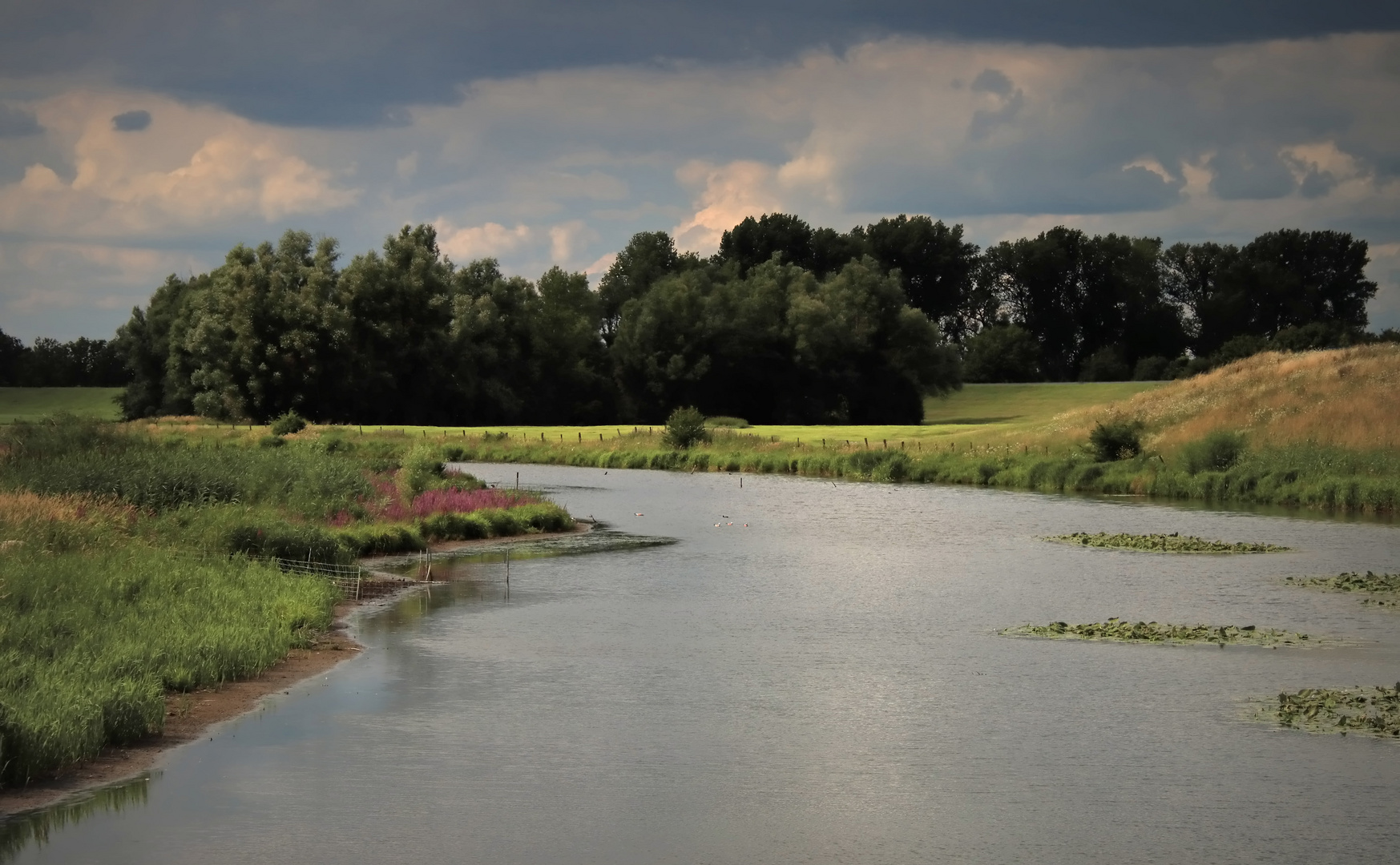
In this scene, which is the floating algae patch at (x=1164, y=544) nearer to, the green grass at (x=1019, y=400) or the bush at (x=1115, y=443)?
the bush at (x=1115, y=443)

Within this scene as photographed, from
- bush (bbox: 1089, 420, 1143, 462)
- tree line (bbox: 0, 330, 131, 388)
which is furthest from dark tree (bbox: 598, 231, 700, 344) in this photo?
bush (bbox: 1089, 420, 1143, 462)

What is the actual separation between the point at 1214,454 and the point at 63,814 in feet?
161

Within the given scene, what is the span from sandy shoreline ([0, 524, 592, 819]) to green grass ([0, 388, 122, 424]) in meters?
111

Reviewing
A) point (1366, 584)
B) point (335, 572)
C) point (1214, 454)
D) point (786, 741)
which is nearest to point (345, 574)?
point (335, 572)

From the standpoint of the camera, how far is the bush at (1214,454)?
5488 cm

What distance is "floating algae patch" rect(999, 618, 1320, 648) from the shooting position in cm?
2305

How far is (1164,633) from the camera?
23.5 metres

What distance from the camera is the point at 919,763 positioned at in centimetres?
1548

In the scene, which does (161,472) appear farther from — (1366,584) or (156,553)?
(1366,584)

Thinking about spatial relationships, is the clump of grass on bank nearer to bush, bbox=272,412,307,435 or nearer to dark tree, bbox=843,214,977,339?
bush, bbox=272,412,307,435

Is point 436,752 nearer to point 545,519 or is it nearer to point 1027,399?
point 545,519

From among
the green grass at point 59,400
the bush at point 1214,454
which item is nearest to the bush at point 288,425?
the green grass at point 59,400

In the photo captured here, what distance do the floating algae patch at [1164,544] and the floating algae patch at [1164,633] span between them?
457 inches

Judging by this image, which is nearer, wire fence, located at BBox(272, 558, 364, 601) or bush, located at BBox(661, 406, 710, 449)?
wire fence, located at BBox(272, 558, 364, 601)
